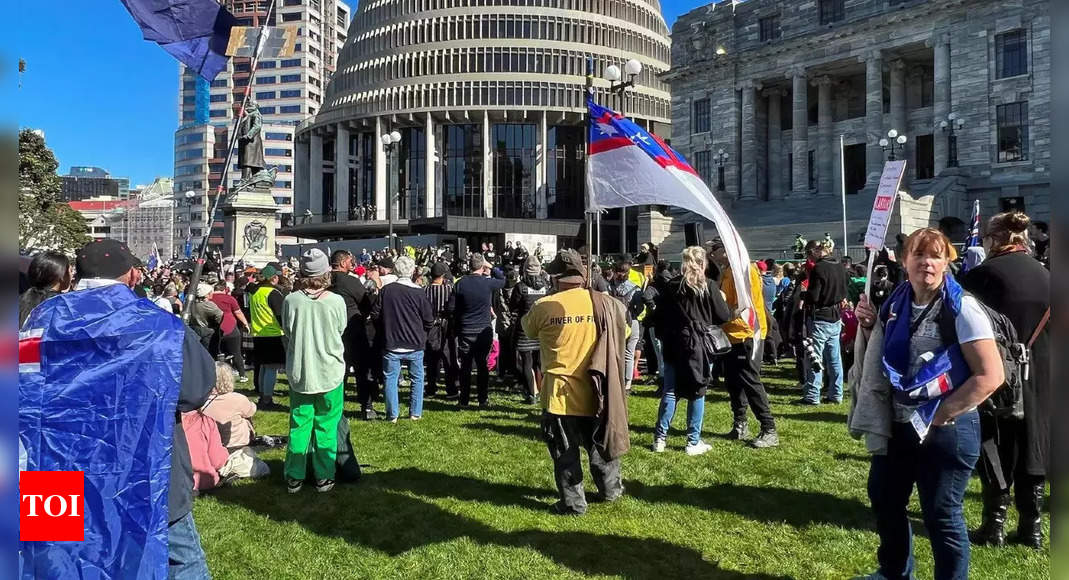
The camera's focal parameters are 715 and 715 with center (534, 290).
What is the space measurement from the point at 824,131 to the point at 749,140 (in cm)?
504

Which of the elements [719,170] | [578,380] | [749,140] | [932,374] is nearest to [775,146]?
[749,140]

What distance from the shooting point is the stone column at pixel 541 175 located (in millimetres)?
69438

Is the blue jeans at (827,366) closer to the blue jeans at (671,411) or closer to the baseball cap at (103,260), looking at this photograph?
Answer: the blue jeans at (671,411)

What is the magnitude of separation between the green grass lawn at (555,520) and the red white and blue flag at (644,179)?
1765 millimetres

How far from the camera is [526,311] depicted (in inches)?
401

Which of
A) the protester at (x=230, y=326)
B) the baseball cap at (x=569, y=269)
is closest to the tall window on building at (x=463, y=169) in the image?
the protester at (x=230, y=326)

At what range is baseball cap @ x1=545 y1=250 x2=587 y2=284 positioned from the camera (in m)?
6.04

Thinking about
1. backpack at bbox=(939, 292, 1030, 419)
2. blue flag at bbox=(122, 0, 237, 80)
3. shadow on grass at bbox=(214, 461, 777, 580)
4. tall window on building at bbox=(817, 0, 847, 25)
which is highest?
tall window on building at bbox=(817, 0, 847, 25)

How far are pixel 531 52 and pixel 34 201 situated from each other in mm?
45231

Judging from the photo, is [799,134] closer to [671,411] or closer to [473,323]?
[473,323]

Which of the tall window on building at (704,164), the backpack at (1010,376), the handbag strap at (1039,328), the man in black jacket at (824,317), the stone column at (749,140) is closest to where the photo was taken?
the backpack at (1010,376)

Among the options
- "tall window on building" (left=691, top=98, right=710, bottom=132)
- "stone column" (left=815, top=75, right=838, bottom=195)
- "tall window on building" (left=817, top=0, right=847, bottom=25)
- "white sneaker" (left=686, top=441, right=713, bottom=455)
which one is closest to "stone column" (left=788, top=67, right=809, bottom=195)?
"stone column" (left=815, top=75, right=838, bottom=195)

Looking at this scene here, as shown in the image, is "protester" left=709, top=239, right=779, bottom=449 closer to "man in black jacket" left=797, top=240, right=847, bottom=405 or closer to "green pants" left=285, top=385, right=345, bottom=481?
"man in black jacket" left=797, top=240, right=847, bottom=405

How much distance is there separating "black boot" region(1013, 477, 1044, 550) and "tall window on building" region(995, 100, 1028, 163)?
4244 cm
